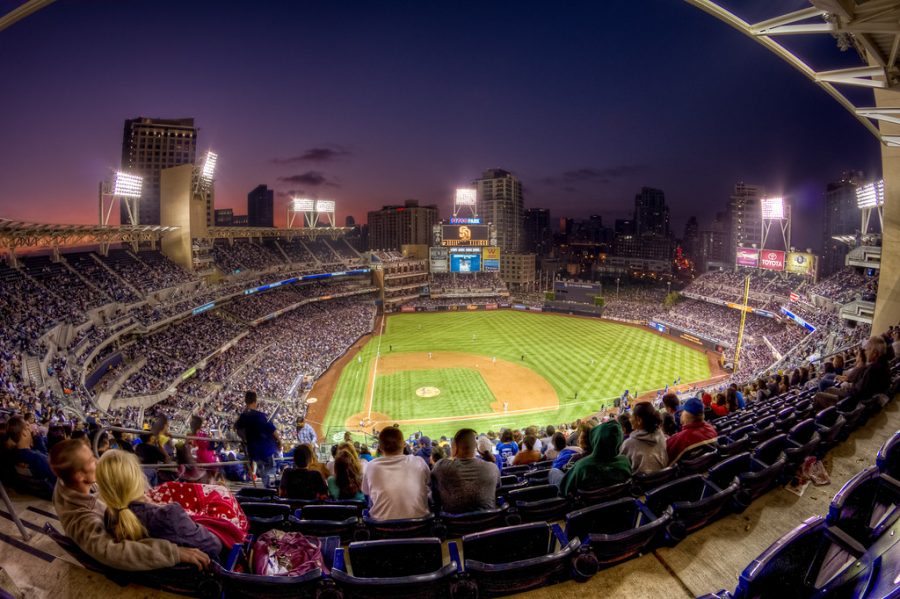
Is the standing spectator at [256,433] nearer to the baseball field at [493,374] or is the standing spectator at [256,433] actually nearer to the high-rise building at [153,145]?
the baseball field at [493,374]

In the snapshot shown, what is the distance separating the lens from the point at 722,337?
44.5 m

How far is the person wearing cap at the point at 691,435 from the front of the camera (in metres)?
5.23

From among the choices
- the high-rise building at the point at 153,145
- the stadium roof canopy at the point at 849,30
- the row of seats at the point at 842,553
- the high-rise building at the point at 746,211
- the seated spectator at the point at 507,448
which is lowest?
the seated spectator at the point at 507,448

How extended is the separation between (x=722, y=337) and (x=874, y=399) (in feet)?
141

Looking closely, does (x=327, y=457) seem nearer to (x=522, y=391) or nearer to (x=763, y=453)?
(x=763, y=453)

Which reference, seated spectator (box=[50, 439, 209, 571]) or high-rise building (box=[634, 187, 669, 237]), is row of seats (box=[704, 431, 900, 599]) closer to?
seated spectator (box=[50, 439, 209, 571])

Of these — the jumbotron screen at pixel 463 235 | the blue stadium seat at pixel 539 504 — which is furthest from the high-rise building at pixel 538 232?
the blue stadium seat at pixel 539 504

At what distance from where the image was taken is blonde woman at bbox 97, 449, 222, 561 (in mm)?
2809

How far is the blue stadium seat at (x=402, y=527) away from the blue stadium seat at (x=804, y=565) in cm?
260

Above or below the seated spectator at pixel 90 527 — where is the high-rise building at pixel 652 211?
above

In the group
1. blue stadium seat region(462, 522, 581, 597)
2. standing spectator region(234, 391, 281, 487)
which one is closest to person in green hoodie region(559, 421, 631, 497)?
blue stadium seat region(462, 522, 581, 597)

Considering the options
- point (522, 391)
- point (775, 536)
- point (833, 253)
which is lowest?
point (522, 391)

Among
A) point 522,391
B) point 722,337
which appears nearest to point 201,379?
point 522,391

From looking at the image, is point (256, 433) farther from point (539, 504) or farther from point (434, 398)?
point (434, 398)
